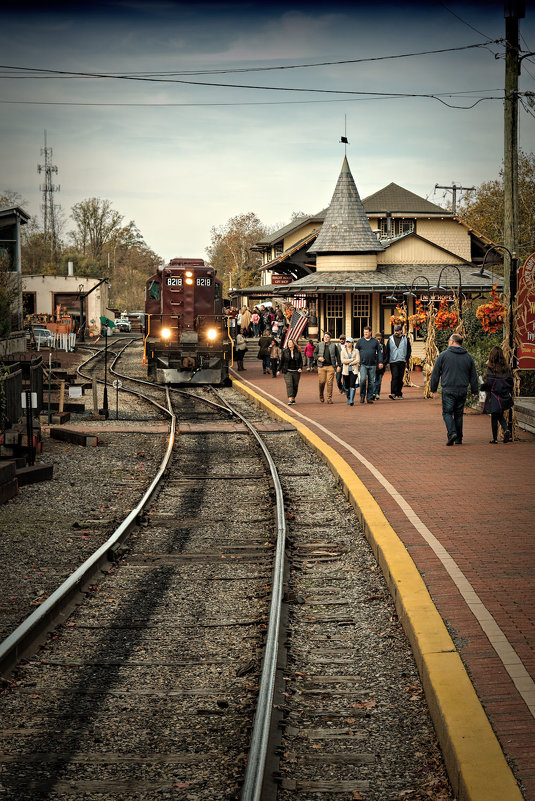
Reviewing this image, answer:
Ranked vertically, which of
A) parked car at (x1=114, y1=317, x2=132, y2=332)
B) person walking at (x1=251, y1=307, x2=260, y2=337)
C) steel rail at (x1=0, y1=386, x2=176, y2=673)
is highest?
parked car at (x1=114, y1=317, x2=132, y2=332)

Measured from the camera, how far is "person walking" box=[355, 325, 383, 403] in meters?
23.2

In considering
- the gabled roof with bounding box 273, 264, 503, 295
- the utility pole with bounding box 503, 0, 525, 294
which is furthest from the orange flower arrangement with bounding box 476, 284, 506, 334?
the gabled roof with bounding box 273, 264, 503, 295

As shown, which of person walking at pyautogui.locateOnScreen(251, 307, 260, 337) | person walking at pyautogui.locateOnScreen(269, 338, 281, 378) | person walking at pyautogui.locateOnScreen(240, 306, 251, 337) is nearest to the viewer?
person walking at pyautogui.locateOnScreen(269, 338, 281, 378)

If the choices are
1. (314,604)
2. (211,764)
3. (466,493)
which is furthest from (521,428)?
(211,764)

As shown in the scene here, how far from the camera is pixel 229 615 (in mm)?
7254

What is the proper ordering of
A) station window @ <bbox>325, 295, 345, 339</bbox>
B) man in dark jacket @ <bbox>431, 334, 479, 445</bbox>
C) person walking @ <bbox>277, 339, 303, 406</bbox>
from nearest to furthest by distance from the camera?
man in dark jacket @ <bbox>431, 334, 479, 445</bbox> → person walking @ <bbox>277, 339, 303, 406</bbox> → station window @ <bbox>325, 295, 345, 339</bbox>

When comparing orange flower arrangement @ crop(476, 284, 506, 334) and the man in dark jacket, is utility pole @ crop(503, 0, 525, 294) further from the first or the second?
Result: the man in dark jacket

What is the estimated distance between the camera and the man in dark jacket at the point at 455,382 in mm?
15328

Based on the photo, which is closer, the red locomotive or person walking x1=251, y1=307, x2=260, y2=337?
the red locomotive

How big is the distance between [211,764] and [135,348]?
51.8 metres

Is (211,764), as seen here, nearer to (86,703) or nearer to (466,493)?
(86,703)

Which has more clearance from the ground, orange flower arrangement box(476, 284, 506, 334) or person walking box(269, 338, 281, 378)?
orange flower arrangement box(476, 284, 506, 334)

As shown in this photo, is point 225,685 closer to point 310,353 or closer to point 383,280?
point 310,353

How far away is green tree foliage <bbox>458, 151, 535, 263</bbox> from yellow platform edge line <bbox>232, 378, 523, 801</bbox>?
5616cm
